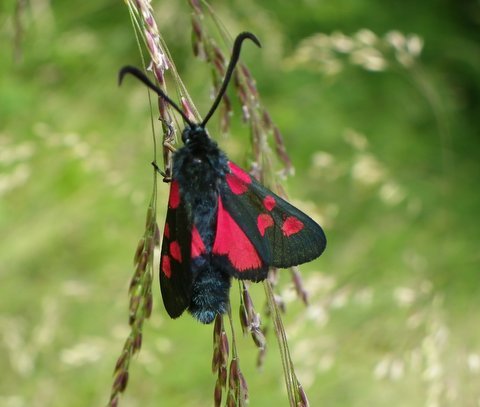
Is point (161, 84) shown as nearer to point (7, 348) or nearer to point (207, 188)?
point (207, 188)

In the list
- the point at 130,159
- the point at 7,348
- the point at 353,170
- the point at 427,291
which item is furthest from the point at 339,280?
the point at 7,348

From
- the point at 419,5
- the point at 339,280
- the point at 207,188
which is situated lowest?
the point at 207,188

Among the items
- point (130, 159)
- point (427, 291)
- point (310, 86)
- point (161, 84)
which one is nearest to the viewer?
point (161, 84)

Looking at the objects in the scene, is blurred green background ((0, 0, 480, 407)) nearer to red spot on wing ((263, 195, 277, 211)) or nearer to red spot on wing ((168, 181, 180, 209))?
red spot on wing ((263, 195, 277, 211))

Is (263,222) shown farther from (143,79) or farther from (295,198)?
(295,198)

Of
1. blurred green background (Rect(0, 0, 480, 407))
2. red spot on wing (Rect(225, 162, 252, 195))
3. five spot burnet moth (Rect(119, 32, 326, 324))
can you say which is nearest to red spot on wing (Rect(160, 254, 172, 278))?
five spot burnet moth (Rect(119, 32, 326, 324))

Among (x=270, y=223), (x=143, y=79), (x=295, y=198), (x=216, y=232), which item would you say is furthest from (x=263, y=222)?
(x=295, y=198)

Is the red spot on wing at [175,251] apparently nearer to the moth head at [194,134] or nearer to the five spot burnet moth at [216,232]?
the five spot burnet moth at [216,232]

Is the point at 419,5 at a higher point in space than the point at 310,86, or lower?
higher
